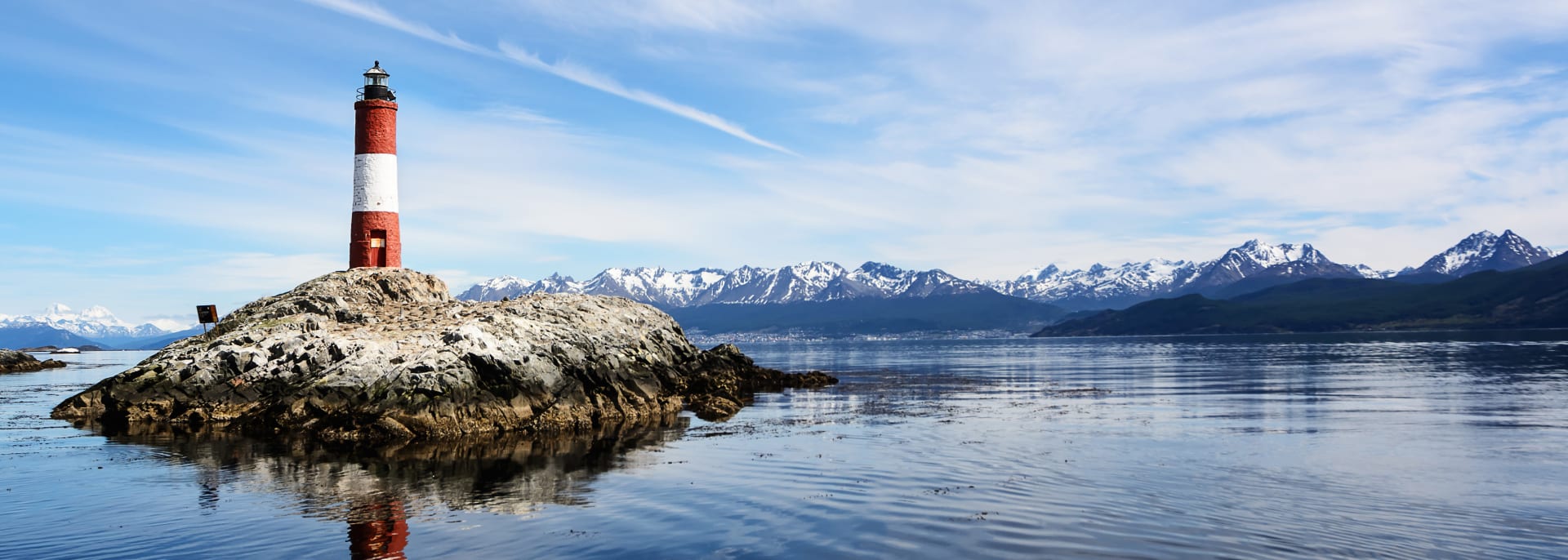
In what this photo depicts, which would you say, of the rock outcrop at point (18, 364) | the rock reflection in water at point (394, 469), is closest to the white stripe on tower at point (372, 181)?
the rock reflection in water at point (394, 469)

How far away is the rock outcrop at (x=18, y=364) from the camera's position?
111875 millimetres

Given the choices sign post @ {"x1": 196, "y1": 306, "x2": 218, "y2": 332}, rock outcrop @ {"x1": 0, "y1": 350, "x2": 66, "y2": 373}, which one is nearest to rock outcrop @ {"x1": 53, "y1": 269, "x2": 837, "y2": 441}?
sign post @ {"x1": 196, "y1": 306, "x2": 218, "y2": 332}

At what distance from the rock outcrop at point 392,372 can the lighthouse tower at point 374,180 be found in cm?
420

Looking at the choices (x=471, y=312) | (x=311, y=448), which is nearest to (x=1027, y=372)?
(x=471, y=312)

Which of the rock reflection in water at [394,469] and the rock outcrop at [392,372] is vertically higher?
the rock outcrop at [392,372]

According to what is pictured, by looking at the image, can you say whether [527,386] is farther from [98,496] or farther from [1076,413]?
[1076,413]

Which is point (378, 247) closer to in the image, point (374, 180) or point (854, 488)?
point (374, 180)

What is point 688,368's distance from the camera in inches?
2469

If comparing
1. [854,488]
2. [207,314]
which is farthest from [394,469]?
[207,314]

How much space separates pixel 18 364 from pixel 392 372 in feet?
351

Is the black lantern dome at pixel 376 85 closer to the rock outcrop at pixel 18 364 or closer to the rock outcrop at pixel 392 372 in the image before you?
the rock outcrop at pixel 392 372

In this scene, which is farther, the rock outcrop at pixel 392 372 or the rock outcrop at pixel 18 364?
the rock outcrop at pixel 18 364

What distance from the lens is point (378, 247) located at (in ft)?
198

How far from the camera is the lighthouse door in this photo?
60.0m
